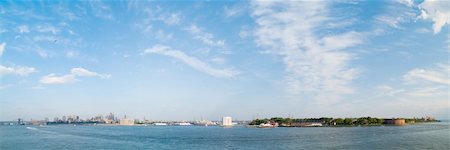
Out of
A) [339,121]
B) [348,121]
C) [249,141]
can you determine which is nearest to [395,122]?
[348,121]

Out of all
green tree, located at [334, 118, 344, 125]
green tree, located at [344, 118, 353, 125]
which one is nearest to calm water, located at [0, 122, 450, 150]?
green tree, located at [344, 118, 353, 125]

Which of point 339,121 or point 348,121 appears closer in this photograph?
point 348,121

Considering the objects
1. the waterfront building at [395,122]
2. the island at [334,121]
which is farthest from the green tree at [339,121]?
the waterfront building at [395,122]

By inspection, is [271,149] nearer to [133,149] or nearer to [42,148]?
[133,149]

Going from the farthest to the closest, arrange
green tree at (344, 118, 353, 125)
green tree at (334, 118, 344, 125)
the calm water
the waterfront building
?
green tree at (334, 118, 344, 125) < the waterfront building < green tree at (344, 118, 353, 125) < the calm water

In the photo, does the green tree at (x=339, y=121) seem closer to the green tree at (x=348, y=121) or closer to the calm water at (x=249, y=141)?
the green tree at (x=348, y=121)

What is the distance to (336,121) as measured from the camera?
403 feet

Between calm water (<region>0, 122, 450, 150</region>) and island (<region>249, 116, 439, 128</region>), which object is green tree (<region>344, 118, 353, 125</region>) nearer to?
island (<region>249, 116, 439, 128</region>)

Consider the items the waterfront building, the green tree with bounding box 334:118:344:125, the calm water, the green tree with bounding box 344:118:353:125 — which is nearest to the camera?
the calm water

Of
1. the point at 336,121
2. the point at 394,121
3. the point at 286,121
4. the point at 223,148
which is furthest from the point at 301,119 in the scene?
the point at 223,148

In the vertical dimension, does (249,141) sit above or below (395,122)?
above

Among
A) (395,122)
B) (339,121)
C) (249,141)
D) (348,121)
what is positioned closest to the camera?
(249,141)

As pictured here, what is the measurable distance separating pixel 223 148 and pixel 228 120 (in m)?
129

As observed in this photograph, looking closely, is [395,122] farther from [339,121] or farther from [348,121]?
[339,121]
